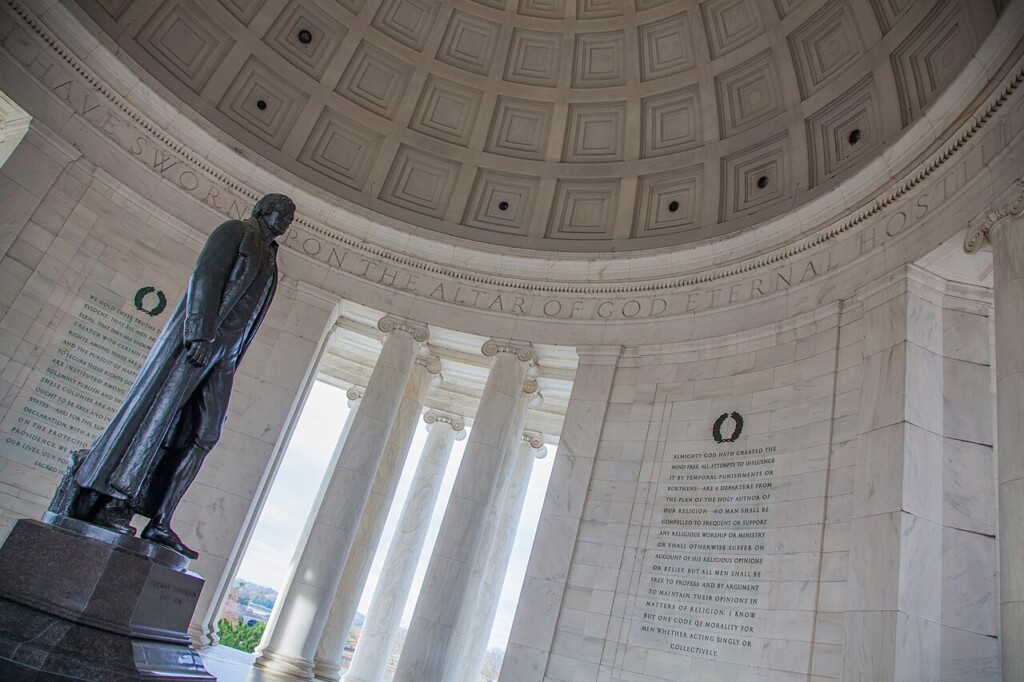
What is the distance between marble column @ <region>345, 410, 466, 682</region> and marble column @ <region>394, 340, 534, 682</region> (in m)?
4.19

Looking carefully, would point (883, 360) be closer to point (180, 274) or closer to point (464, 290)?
point (464, 290)

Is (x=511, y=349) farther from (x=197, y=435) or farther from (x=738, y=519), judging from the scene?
(x=197, y=435)

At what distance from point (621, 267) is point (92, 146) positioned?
1270 centimetres

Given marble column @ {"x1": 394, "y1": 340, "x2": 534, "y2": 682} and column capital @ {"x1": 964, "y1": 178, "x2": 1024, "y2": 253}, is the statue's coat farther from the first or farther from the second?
column capital @ {"x1": 964, "y1": 178, "x2": 1024, "y2": 253}

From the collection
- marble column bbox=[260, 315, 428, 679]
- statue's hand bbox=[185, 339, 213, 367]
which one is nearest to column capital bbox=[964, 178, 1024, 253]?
statue's hand bbox=[185, 339, 213, 367]

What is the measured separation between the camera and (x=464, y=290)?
64.1 feet

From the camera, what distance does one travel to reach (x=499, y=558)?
889 inches

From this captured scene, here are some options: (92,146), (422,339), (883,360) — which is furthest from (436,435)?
(883,360)

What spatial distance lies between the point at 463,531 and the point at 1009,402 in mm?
11085

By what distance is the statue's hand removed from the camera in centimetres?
757

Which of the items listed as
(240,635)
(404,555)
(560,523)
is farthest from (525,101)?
(240,635)

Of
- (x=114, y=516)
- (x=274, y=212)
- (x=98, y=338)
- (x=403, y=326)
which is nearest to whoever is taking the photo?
(x=114, y=516)

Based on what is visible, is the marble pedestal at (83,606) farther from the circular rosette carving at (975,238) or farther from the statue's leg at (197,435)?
the circular rosette carving at (975,238)

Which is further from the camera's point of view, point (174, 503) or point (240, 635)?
point (240, 635)
